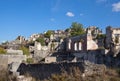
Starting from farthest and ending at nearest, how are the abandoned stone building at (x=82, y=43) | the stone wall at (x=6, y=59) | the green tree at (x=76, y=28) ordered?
the green tree at (x=76, y=28) < the abandoned stone building at (x=82, y=43) < the stone wall at (x=6, y=59)

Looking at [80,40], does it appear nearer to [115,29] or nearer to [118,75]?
[115,29]

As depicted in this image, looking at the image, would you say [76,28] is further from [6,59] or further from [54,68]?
[54,68]

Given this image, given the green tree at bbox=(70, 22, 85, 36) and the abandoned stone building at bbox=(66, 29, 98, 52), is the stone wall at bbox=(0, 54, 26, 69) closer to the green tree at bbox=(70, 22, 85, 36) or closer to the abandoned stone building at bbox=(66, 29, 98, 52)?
the abandoned stone building at bbox=(66, 29, 98, 52)

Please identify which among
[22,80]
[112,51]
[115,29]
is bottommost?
[22,80]

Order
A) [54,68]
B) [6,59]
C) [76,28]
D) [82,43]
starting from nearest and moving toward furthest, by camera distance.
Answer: [54,68] < [6,59] < [82,43] < [76,28]

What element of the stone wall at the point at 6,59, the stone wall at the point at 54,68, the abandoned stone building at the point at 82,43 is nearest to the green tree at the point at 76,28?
the abandoned stone building at the point at 82,43

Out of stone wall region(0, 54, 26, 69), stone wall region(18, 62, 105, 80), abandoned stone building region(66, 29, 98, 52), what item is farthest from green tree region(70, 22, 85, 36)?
stone wall region(18, 62, 105, 80)

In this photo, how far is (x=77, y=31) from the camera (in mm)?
55188

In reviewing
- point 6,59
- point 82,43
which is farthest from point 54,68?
point 82,43

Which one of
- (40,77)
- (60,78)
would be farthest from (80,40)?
(60,78)

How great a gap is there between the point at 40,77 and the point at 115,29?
68.2 ft

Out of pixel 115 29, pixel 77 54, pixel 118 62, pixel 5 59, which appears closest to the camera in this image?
pixel 118 62

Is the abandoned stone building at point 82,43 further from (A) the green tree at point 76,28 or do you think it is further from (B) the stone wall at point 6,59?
(A) the green tree at point 76,28

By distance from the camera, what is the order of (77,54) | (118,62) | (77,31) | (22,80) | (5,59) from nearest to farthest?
(22,80) < (118,62) < (5,59) < (77,54) < (77,31)
